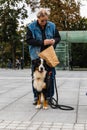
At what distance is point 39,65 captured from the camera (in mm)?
10289

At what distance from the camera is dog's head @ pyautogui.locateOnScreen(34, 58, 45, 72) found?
10227 millimetres

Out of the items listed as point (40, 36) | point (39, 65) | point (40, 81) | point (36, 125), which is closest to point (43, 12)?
point (40, 36)

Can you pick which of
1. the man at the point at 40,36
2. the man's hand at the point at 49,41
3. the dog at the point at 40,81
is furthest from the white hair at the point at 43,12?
the dog at the point at 40,81

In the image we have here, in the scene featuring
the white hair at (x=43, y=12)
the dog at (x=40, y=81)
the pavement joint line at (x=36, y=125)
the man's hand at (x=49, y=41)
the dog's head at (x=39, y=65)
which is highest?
the white hair at (x=43, y=12)

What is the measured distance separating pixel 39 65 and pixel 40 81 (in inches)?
13.7

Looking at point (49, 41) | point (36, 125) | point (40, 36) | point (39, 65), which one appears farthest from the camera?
point (40, 36)

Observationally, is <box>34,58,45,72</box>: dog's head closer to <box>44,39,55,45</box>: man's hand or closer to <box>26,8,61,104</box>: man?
<box>26,8,61,104</box>: man

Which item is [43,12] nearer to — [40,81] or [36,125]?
[40,81]

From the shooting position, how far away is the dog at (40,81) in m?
10.3

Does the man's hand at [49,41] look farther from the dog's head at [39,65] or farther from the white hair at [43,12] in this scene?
the white hair at [43,12]

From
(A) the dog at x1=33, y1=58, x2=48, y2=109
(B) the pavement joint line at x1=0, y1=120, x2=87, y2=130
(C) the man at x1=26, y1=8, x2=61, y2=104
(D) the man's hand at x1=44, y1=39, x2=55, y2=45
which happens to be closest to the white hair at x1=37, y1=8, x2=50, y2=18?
(C) the man at x1=26, y1=8, x2=61, y2=104

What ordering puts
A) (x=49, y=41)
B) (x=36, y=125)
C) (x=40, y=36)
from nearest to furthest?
1. (x=36, y=125)
2. (x=49, y=41)
3. (x=40, y=36)

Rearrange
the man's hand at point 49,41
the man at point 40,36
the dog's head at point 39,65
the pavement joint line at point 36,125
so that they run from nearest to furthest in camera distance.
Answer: the pavement joint line at point 36,125 < the dog's head at point 39,65 < the man's hand at point 49,41 < the man at point 40,36

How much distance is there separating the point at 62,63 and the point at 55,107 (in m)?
40.4
